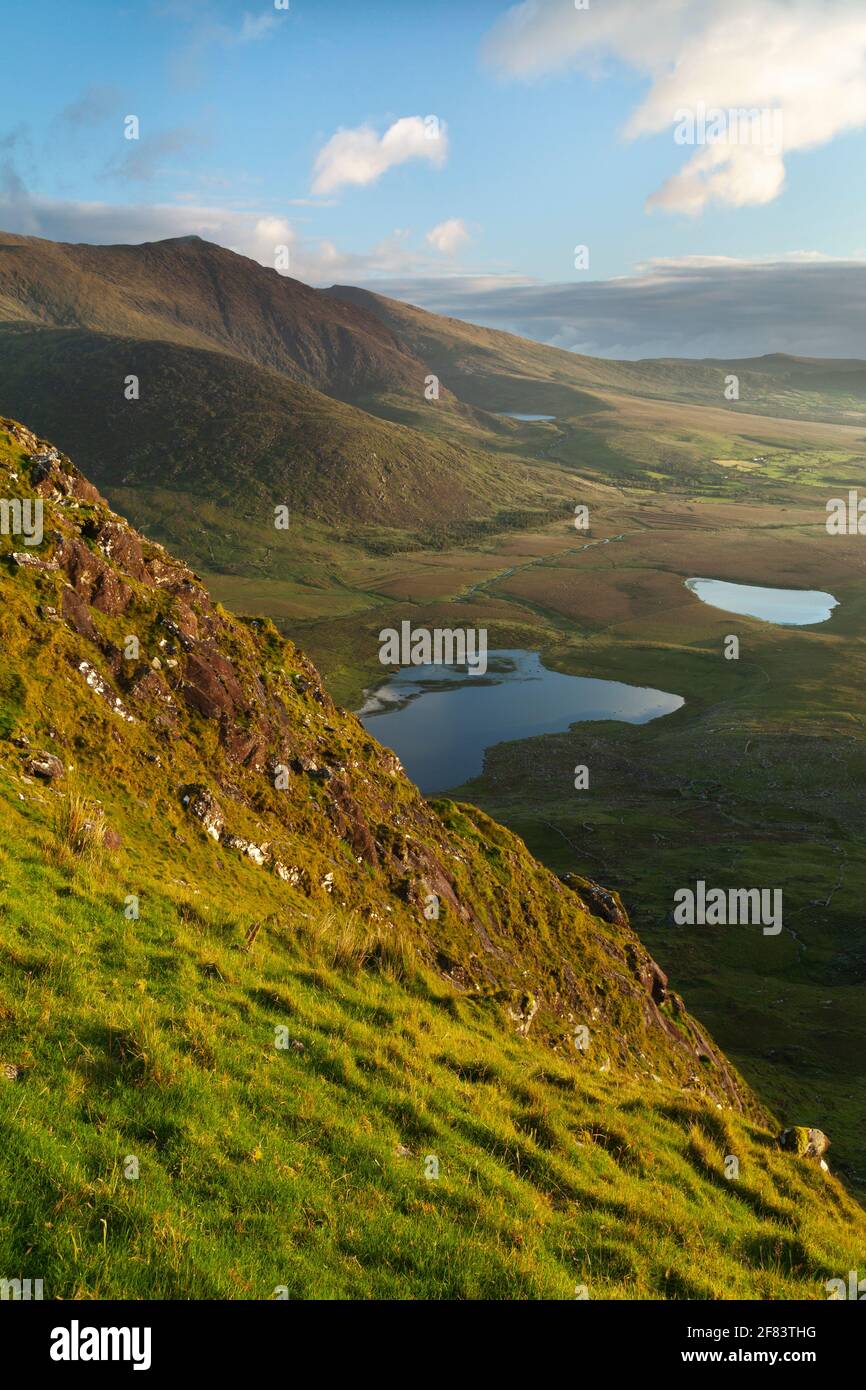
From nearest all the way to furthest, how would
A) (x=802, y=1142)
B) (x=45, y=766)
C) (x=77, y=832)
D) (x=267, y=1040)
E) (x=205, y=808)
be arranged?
(x=267, y=1040) → (x=77, y=832) → (x=45, y=766) → (x=802, y=1142) → (x=205, y=808)

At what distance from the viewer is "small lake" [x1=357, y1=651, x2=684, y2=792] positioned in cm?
12781

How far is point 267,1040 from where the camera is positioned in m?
13.2

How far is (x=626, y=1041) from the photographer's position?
92.7ft

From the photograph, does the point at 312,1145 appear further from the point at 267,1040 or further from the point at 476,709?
the point at 476,709

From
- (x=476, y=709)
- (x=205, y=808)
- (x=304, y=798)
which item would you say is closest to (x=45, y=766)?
(x=205, y=808)

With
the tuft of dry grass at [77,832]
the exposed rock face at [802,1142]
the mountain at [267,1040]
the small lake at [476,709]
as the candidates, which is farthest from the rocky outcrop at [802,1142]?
the small lake at [476,709]

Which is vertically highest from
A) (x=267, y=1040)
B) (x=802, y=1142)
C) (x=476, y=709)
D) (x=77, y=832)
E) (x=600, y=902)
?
(x=476, y=709)

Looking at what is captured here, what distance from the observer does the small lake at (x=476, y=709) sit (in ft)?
419

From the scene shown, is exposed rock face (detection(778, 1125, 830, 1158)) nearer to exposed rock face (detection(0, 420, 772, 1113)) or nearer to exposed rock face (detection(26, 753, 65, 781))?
exposed rock face (detection(0, 420, 772, 1113))

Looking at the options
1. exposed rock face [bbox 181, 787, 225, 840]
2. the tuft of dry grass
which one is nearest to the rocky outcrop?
exposed rock face [bbox 181, 787, 225, 840]

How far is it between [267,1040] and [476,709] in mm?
135421

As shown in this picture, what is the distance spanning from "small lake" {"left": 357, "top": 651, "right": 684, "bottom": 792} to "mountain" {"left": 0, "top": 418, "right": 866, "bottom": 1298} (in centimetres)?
8855

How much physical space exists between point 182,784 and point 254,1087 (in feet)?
A: 37.7

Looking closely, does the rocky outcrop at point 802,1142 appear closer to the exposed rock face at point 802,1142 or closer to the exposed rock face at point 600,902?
the exposed rock face at point 802,1142
